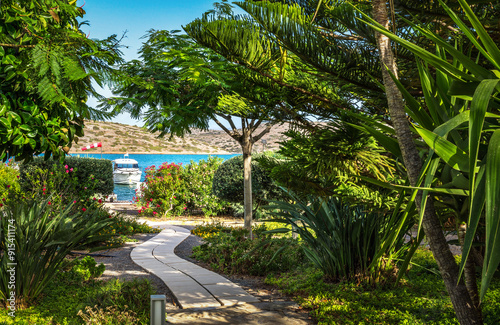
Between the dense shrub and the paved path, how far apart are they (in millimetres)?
3747

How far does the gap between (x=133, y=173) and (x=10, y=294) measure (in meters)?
24.6

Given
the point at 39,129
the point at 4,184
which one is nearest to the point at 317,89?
the point at 39,129

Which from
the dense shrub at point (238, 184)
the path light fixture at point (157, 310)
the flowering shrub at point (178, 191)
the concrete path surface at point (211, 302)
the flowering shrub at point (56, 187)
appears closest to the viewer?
the path light fixture at point (157, 310)

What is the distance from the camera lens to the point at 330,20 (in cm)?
312

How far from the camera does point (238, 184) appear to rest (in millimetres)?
10898

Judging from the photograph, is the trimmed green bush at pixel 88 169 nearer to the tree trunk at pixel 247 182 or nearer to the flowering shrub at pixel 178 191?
the flowering shrub at pixel 178 191

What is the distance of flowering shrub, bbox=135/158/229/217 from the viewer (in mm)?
11859

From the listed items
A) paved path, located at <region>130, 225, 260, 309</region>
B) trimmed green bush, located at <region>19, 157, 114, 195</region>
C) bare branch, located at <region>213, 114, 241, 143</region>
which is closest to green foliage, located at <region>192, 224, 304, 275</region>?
paved path, located at <region>130, 225, 260, 309</region>

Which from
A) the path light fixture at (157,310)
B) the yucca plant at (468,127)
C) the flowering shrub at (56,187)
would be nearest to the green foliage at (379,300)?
Answer: the path light fixture at (157,310)

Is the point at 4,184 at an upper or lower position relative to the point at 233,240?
upper

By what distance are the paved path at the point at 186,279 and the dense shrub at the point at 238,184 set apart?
375 cm

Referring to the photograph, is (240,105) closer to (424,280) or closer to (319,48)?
(319,48)

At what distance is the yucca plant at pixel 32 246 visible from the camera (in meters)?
3.28

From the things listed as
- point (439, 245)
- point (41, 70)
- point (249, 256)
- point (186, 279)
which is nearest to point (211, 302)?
point (186, 279)
